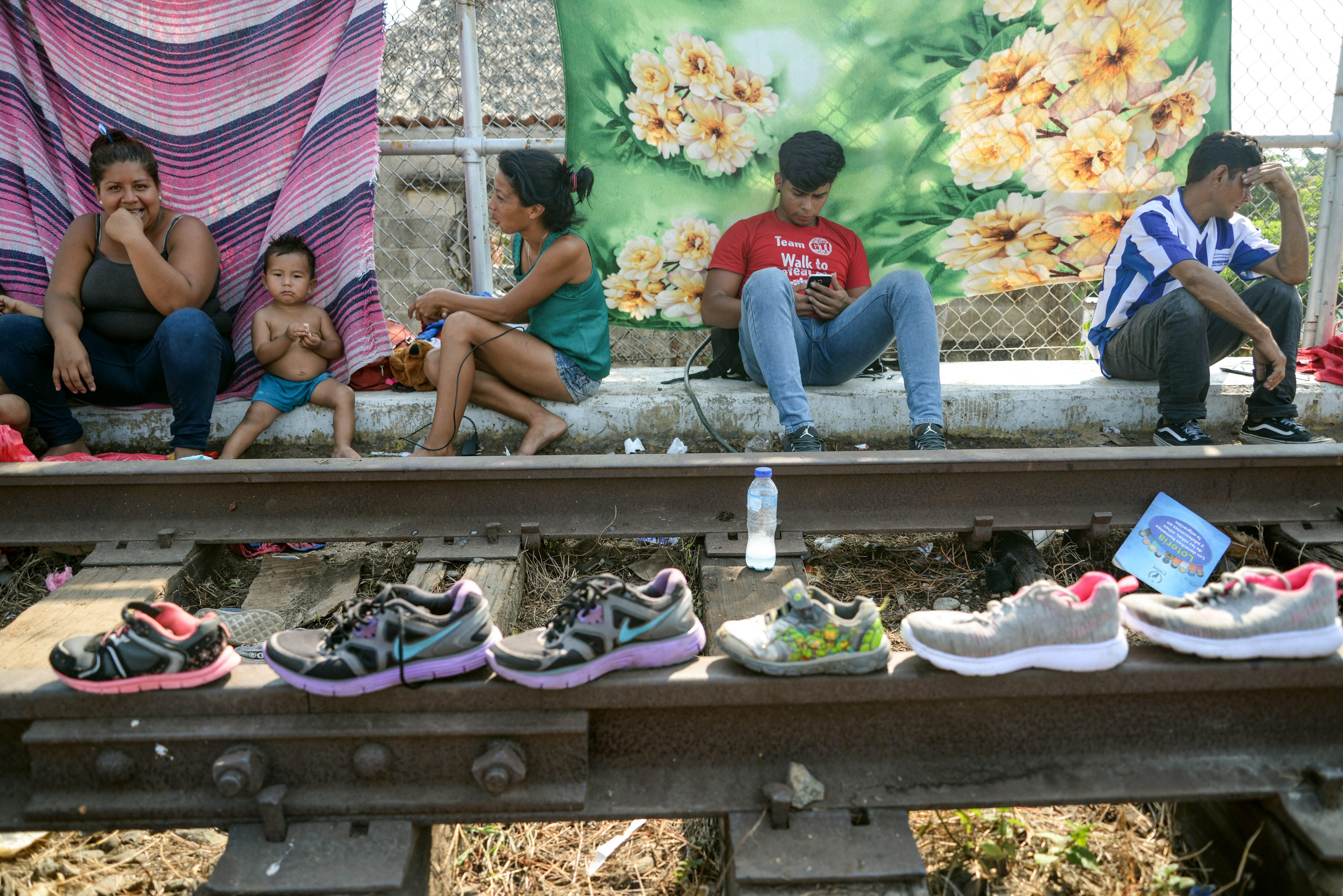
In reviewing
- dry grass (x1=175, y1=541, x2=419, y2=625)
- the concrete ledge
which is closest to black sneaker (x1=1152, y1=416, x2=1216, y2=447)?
the concrete ledge

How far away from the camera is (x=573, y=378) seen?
3.84 metres

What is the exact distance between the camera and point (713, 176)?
4.43m

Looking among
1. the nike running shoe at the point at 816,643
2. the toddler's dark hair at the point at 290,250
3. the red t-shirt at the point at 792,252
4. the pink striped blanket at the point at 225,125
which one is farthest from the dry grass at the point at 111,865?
the red t-shirt at the point at 792,252

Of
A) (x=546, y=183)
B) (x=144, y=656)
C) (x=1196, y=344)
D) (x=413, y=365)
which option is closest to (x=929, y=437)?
(x=1196, y=344)

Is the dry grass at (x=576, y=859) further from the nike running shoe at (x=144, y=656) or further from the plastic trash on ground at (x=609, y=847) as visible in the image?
the nike running shoe at (x=144, y=656)

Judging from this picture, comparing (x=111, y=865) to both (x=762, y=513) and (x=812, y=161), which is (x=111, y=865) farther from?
(x=812, y=161)

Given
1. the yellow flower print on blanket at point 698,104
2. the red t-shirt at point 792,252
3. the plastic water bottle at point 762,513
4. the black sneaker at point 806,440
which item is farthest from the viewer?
the yellow flower print on blanket at point 698,104

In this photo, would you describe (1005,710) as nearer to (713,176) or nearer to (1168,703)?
(1168,703)

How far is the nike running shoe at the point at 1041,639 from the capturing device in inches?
69.1

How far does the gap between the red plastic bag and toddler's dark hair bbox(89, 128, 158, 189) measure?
3.96 feet

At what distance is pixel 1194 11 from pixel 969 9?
1208mm

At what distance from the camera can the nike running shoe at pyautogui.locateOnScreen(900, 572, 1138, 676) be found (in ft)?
5.75

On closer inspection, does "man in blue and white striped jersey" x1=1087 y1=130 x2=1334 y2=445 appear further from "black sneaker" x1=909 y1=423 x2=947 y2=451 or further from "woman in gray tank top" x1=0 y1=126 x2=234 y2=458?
"woman in gray tank top" x1=0 y1=126 x2=234 y2=458

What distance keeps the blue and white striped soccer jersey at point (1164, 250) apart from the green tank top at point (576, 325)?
2.58 metres
